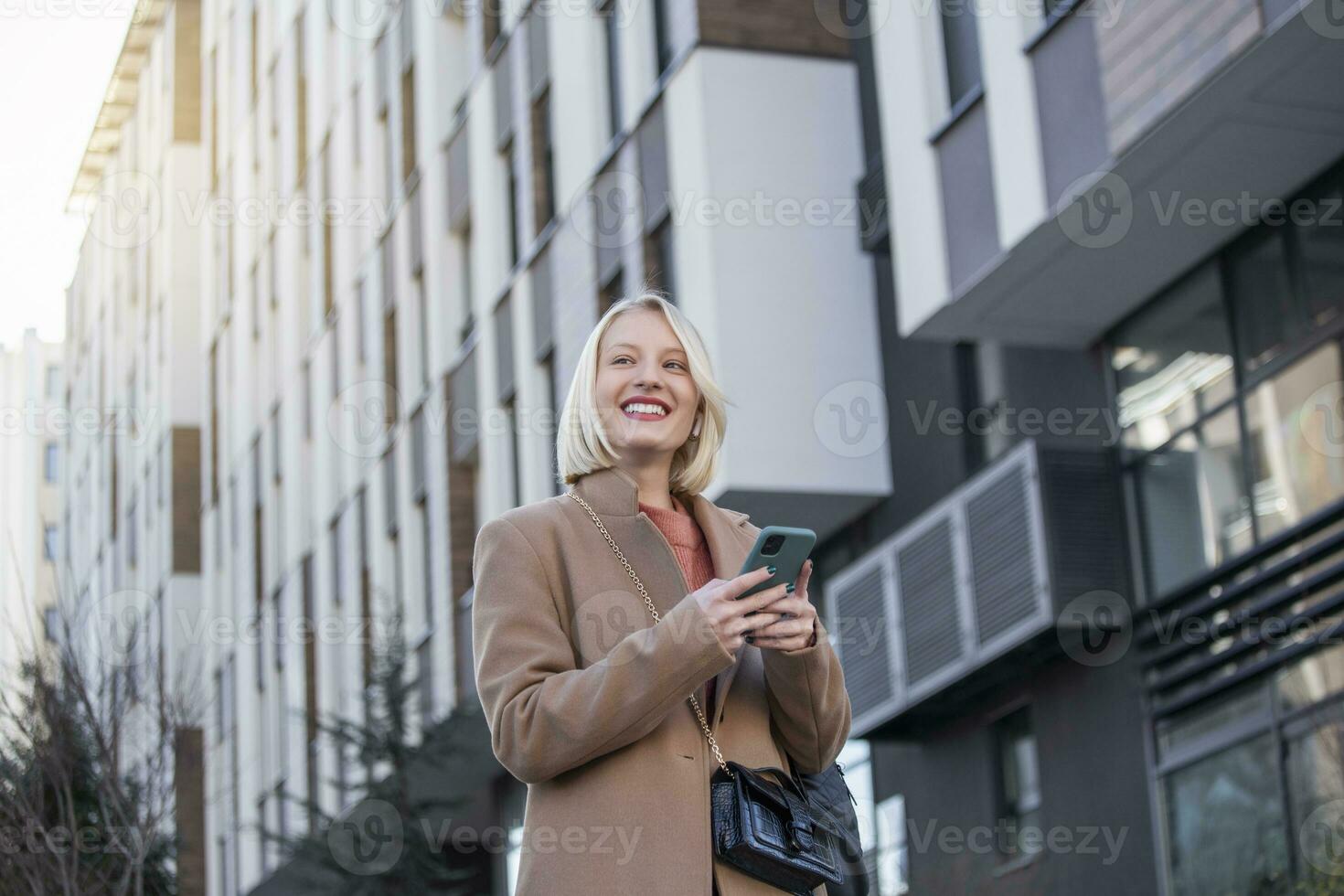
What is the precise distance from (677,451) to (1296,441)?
10439 millimetres

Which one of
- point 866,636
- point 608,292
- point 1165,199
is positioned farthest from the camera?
point 608,292

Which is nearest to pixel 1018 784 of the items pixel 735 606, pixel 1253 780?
pixel 1253 780

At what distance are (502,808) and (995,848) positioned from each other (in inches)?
469

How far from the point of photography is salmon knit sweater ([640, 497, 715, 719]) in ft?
13.5

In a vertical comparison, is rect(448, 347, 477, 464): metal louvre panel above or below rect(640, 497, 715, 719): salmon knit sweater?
above

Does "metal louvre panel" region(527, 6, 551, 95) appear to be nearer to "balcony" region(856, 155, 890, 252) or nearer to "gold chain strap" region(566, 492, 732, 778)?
"balcony" region(856, 155, 890, 252)

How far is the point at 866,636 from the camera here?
17.7 meters

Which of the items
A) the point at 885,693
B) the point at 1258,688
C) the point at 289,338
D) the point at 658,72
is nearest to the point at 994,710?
the point at 885,693

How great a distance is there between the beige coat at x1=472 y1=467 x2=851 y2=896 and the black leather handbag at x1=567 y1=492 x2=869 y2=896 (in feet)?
0.09

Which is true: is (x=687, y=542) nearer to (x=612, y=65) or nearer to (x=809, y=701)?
(x=809, y=701)

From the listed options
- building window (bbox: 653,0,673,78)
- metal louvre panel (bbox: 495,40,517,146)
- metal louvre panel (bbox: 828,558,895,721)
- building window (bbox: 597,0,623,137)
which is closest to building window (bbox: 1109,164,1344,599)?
metal louvre panel (bbox: 828,558,895,721)

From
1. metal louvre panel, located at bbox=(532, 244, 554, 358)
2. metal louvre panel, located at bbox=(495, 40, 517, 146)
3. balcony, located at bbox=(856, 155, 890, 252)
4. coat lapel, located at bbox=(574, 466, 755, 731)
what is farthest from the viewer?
metal louvre panel, located at bbox=(495, 40, 517, 146)

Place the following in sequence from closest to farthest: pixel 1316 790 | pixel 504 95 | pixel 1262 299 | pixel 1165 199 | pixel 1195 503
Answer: pixel 1316 790
pixel 1165 199
pixel 1262 299
pixel 1195 503
pixel 504 95

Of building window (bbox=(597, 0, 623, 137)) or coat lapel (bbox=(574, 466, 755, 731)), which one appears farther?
building window (bbox=(597, 0, 623, 137))
